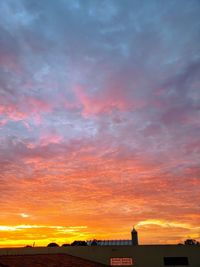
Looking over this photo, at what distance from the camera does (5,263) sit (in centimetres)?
3050

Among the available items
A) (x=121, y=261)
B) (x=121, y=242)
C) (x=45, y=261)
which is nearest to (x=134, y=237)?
(x=121, y=242)

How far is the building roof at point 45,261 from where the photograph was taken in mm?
32281

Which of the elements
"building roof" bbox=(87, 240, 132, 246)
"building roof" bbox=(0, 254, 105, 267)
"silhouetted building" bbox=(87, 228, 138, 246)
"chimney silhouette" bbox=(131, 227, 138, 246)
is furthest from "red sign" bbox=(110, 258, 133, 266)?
"chimney silhouette" bbox=(131, 227, 138, 246)

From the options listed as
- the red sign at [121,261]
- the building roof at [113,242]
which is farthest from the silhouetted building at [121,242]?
the red sign at [121,261]

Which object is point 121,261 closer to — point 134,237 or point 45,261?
point 134,237

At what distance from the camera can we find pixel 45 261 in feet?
120

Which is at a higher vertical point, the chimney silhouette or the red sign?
the chimney silhouette

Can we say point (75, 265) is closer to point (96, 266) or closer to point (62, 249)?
point (96, 266)

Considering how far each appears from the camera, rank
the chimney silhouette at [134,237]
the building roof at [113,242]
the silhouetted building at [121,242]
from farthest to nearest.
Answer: the chimney silhouette at [134,237] → the silhouetted building at [121,242] → the building roof at [113,242]

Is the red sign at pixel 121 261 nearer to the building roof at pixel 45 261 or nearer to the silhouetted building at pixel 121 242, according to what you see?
the building roof at pixel 45 261

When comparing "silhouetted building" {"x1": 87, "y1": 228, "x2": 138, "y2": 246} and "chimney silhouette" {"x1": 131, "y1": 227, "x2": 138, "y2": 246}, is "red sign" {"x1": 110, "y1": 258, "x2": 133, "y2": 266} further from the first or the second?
"chimney silhouette" {"x1": 131, "y1": 227, "x2": 138, "y2": 246}

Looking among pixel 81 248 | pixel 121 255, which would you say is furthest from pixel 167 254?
pixel 81 248

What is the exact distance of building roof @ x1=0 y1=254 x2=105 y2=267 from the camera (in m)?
32.3

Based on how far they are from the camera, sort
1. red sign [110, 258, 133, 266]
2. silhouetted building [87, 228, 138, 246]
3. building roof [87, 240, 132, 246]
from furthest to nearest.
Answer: silhouetted building [87, 228, 138, 246] → building roof [87, 240, 132, 246] → red sign [110, 258, 133, 266]
